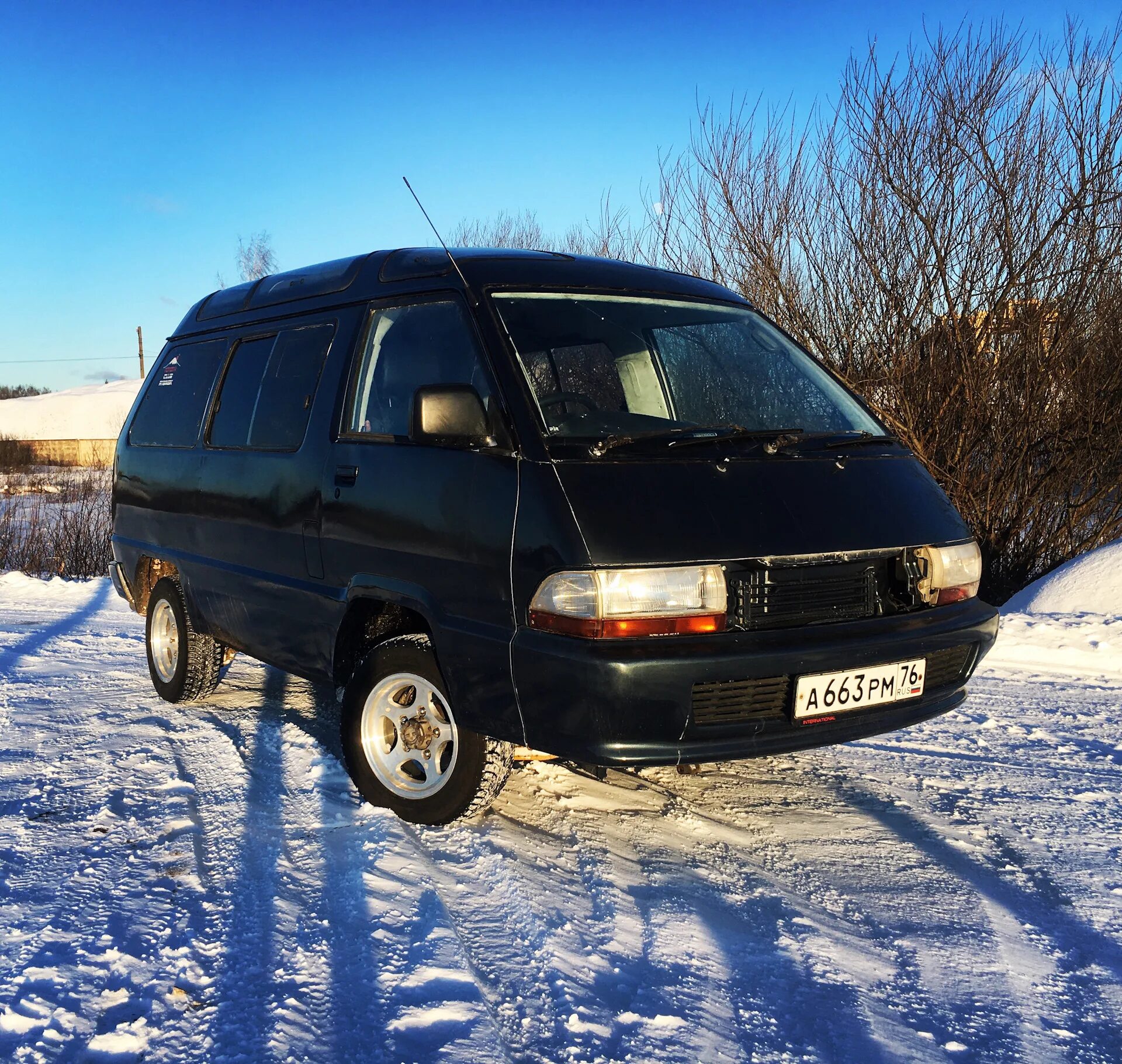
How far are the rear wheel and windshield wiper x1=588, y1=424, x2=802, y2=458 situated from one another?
2866mm

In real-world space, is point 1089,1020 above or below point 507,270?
below

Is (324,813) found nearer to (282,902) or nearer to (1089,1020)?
(282,902)

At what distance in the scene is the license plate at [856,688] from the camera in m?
3.08

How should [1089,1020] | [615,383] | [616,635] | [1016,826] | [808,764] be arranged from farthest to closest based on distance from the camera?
[808,764], [615,383], [1016,826], [616,635], [1089,1020]

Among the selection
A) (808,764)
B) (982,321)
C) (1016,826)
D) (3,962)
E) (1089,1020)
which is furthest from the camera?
(982,321)

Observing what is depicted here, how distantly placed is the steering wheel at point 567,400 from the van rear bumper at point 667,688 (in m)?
0.82

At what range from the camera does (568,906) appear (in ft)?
9.94

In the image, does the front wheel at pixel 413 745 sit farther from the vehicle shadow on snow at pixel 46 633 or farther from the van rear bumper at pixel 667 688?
the vehicle shadow on snow at pixel 46 633

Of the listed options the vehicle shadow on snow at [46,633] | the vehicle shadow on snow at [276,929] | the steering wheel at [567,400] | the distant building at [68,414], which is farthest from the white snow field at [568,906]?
the distant building at [68,414]

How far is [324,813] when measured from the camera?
12.3ft

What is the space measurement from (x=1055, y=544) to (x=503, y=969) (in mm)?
8040

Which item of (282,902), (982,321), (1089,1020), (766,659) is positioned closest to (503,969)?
(282,902)

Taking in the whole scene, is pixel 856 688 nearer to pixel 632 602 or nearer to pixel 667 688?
pixel 667 688

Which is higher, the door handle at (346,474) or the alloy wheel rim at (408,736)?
the door handle at (346,474)
